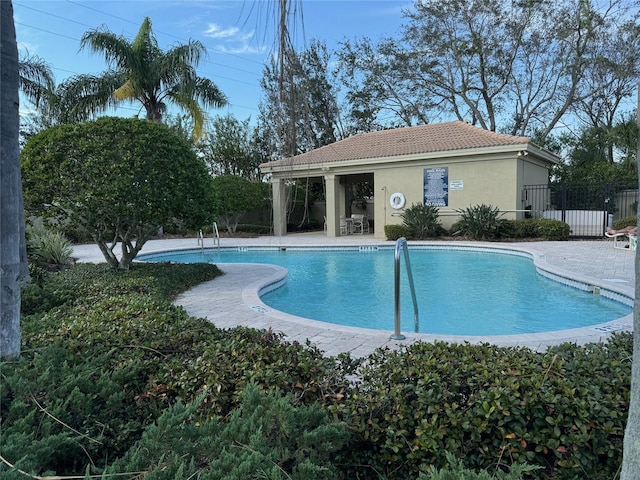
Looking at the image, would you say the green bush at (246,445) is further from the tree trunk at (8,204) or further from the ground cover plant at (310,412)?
the tree trunk at (8,204)

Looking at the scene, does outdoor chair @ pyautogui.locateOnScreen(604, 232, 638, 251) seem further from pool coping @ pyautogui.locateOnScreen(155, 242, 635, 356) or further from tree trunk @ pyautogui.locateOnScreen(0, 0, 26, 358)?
tree trunk @ pyautogui.locateOnScreen(0, 0, 26, 358)

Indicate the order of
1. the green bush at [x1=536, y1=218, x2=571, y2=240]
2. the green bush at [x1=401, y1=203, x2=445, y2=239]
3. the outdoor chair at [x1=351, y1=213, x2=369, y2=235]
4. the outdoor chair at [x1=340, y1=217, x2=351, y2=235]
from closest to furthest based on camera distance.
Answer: the green bush at [x1=536, y1=218, x2=571, y2=240], the green bush at [x1=401, y1=203, x2=445, y2=239], the outdoor chair at [x1=340, y1=217, x2=351, y2=235], the outdoor chair at [x1=351, y1=213, x2=369, y2=235]

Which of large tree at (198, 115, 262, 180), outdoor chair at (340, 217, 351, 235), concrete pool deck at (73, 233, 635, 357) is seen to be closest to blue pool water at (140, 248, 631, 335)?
concrete pool deck at (73, 233, 635, 357)

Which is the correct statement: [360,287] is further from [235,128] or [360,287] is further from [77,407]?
[235,128]

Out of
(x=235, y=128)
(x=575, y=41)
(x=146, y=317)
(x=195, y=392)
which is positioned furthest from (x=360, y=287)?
(x=575, y=41)

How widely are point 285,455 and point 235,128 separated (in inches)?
1170

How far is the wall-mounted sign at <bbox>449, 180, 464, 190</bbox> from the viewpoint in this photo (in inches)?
719

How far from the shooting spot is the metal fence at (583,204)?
16969 millimetres

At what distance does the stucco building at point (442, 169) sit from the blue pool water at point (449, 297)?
4.24 meters

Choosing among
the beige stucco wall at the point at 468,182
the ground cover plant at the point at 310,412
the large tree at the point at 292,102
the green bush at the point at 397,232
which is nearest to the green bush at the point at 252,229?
the beige stucco wall at the point at 468,182

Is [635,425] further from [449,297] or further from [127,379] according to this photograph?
[449,297]

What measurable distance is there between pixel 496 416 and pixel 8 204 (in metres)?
3.47

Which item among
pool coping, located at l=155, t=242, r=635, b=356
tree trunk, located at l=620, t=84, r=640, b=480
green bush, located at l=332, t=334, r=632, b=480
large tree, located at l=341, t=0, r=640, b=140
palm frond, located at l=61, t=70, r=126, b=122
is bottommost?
pool coping, located at l=155, t=242, r=635, b=356

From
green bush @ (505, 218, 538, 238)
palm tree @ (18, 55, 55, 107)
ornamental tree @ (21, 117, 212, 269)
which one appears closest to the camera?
ornamental tree @ (21, 117, 212, 269)
